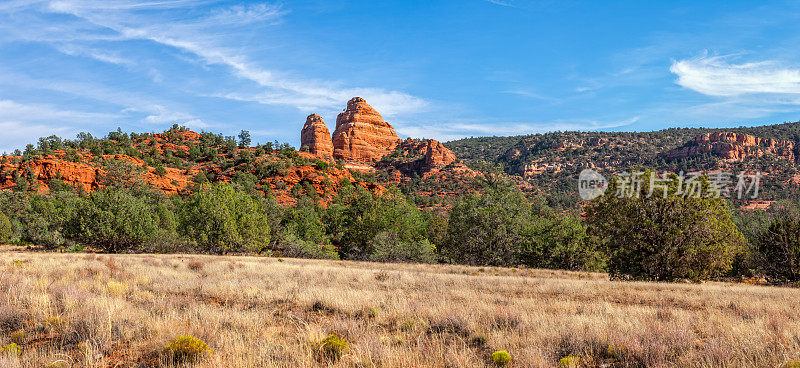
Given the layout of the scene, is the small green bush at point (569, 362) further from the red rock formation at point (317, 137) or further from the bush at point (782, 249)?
the red rock formation at point (317, 137)

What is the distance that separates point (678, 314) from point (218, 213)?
122ft

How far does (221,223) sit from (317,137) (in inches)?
5286

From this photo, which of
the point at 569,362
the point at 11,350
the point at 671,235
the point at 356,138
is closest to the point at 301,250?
the point at 671,235

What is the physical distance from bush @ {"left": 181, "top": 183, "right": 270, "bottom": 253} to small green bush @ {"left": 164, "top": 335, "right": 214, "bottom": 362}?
1330 inches

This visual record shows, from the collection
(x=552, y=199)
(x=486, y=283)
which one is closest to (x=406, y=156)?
(x=552, y=199)

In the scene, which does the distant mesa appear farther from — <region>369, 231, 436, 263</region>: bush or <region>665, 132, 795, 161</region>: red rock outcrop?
<region>369, 231, 436, 263</region>: bush

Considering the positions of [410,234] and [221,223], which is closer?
[221,223]

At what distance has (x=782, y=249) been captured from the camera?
33594 millimetres

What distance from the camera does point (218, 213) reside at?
36469mm

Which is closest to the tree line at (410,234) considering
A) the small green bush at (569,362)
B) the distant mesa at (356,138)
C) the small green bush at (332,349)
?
the small green bush at (569,362)

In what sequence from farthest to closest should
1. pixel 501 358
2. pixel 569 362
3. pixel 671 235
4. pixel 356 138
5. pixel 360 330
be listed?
pixel 356 138, pixel 671 235, pixel 360 330, pixel 501 358, pixel 569 362

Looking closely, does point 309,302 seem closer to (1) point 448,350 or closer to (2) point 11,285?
(1) point 448,350

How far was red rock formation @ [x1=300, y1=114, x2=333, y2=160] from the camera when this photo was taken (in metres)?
165

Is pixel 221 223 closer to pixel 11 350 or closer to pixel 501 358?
pixel 11 350
